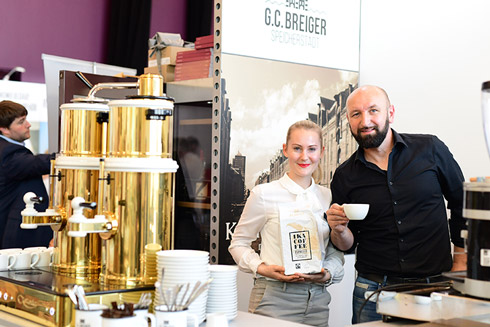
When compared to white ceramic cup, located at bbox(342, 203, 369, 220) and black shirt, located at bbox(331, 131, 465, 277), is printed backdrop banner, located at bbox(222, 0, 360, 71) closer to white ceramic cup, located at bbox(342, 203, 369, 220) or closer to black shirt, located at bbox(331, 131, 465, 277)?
black shirt, located at bbox(331, 131, 465, 277)

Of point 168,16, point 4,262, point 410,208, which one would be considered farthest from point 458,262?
point 168,16

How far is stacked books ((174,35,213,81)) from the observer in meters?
3.59

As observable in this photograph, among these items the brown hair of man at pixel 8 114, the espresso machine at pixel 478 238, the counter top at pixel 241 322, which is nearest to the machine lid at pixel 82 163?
the counter top at pixel 241 322

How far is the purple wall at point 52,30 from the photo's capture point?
6973 millimetres

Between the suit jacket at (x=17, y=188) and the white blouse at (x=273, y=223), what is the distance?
1.85 m

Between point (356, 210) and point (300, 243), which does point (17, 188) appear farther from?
point (356, 210)

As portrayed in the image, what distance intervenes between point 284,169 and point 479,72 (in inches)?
42.1

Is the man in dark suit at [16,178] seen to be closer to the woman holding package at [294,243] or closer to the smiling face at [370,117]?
the woman holding package at [294,243]

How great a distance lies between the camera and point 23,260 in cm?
232

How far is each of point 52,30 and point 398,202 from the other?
5.65 meters

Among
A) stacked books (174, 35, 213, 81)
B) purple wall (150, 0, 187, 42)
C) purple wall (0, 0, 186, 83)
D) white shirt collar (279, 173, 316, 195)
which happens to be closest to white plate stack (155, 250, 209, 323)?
white shirt collar (279, 173, 316, 195)

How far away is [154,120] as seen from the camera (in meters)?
2.03

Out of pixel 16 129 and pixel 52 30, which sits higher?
pixel 52 30

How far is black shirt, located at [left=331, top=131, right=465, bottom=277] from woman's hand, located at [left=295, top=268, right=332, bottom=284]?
0.27 m
